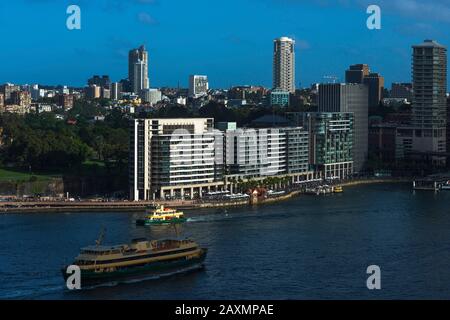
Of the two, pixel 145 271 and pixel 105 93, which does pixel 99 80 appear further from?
pixel 145 271

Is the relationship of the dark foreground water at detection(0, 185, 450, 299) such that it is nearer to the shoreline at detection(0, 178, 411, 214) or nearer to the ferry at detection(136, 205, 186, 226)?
→ the ferry at detection(136, 205, 186, 226)

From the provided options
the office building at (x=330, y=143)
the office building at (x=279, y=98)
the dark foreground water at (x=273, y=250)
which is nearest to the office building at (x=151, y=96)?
the office building at (x=279, y=98)

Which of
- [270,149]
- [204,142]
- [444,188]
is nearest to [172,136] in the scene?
[204,142]

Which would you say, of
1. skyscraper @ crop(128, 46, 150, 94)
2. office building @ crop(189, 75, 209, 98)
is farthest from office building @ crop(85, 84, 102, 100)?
office building @ crop(189, 75, 209, 98)

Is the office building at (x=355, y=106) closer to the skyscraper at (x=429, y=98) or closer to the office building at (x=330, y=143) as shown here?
the office building at (x=330, y=143)

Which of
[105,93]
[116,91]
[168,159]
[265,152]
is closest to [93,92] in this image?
[105,93]
